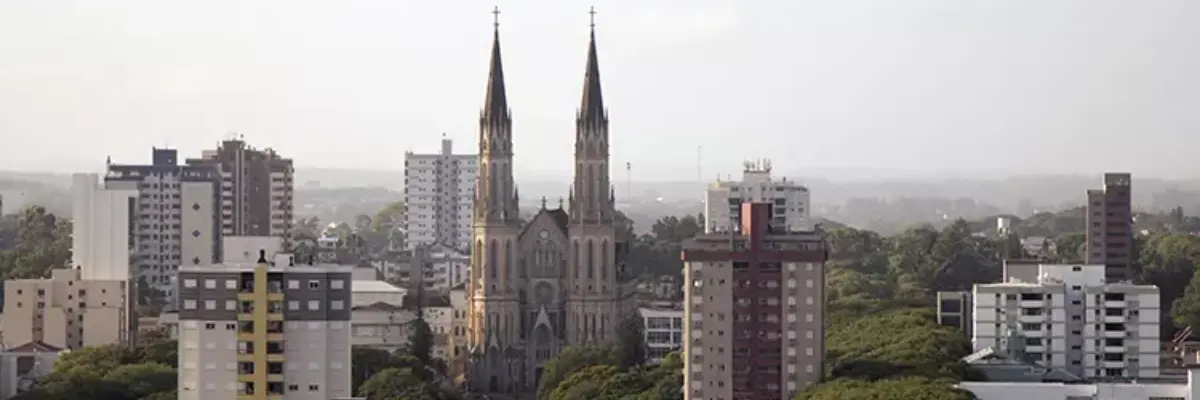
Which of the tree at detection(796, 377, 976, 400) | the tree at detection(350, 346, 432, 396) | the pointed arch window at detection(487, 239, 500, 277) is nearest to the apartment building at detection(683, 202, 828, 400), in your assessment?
the tree at detection(796, 377, 976, 400)

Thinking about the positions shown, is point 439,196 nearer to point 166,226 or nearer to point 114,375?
point 166,226

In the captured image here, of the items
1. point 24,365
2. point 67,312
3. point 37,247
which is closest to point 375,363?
point 24,365

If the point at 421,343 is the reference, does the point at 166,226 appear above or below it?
above

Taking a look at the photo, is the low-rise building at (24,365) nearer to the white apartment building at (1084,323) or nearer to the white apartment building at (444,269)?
the white apartment building at (1084,323)

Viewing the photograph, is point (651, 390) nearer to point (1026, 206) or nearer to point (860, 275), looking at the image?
point (860, 275)

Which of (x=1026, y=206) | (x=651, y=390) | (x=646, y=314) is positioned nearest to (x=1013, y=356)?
(x=651, y=390)

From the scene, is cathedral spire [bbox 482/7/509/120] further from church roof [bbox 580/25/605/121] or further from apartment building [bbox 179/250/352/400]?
apartment building [bbox 179/250/352/400]

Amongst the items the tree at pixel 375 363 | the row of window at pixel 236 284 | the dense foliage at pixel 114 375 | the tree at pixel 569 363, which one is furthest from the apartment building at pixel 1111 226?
the row of window at pixel 236 284
